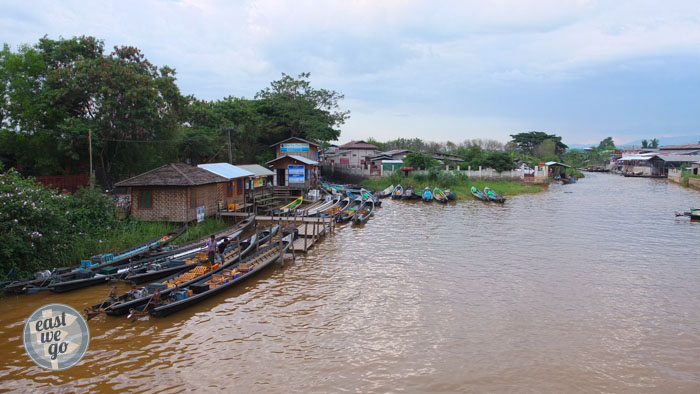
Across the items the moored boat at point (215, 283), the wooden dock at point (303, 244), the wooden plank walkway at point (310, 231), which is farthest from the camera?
the wooden plank walkway at point (310, 231)

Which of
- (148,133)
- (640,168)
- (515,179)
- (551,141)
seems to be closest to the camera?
(148,133)

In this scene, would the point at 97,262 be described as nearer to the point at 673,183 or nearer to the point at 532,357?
the point at 532,357

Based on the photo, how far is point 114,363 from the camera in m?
9.62

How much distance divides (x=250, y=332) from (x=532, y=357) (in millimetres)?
7084

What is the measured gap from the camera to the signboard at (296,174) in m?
34.9

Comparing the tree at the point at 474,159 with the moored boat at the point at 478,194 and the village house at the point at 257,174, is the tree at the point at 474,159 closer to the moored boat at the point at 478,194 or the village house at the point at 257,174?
the moored boat at the point at 478,194

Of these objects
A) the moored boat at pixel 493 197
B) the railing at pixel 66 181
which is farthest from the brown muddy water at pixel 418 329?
the moored boat at pixel 493 197

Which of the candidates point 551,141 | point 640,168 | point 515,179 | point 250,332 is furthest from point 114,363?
point 551,141

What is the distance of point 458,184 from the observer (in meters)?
43.2

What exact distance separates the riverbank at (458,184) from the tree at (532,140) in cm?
4166

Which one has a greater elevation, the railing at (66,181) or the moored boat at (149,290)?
the railing at (66,181)

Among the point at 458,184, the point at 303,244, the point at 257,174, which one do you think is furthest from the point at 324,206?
the point at 458,184

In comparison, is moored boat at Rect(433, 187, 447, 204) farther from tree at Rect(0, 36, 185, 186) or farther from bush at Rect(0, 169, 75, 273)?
bush at Rect(0, 169, 75, 273)

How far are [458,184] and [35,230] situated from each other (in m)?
36.2
